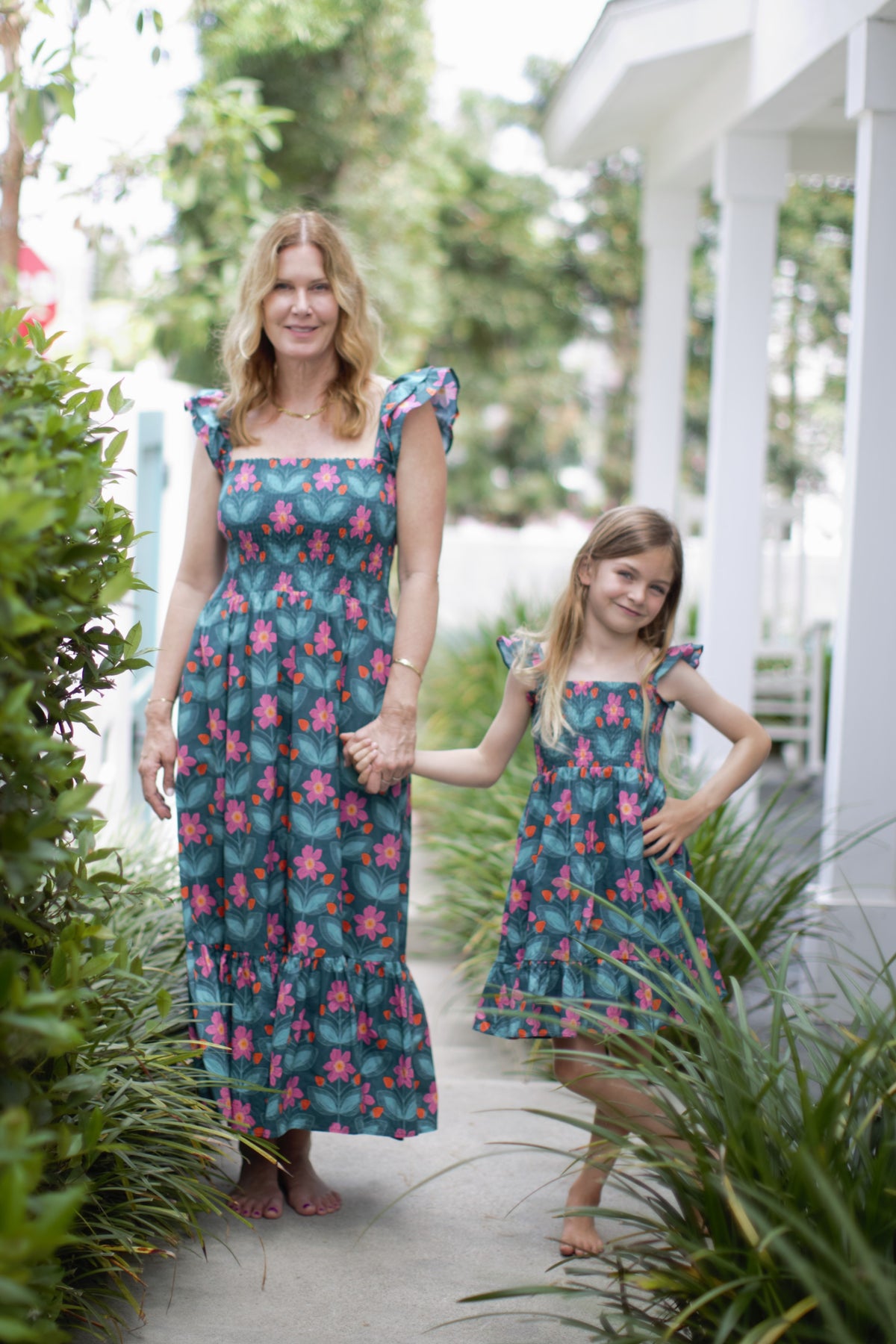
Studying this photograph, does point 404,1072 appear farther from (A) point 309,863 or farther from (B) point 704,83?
(B) point 704,83

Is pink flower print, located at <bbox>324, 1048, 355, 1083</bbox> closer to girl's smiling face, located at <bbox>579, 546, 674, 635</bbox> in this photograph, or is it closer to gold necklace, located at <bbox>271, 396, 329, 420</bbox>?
girl's smiling face, located at <bbox>579, 546, 674, 635</bbox>

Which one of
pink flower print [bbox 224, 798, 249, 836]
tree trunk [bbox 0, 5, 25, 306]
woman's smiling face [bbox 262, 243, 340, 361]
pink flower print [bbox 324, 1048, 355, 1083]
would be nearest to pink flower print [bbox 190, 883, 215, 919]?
pink flower print [bbox 224, 798, 249, 836]

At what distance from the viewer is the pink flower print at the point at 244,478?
8.61 ft

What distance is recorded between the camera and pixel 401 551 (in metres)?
2.70

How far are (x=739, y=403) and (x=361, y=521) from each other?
3295 millimetres

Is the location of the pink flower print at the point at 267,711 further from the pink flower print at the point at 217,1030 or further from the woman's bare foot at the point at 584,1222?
the woman's bare foot at the point at 584,1222

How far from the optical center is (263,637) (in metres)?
2.61

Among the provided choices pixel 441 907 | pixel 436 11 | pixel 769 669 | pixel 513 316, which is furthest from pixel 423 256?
pixel 441 907

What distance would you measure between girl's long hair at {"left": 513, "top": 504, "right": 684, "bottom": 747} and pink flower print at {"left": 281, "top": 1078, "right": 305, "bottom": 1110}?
0.82 metres

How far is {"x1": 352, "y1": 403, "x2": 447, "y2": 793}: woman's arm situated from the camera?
8.59 feet

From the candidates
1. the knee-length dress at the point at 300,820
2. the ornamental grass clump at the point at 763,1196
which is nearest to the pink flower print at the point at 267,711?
the knee-length dress at the point at 300,820

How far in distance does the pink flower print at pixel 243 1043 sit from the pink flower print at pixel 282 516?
0.98m

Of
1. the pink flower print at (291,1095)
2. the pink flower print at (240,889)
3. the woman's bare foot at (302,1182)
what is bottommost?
the woman's bare foot at (302,1182)

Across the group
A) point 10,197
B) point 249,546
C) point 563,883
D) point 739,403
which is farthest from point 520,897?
point 739,403
